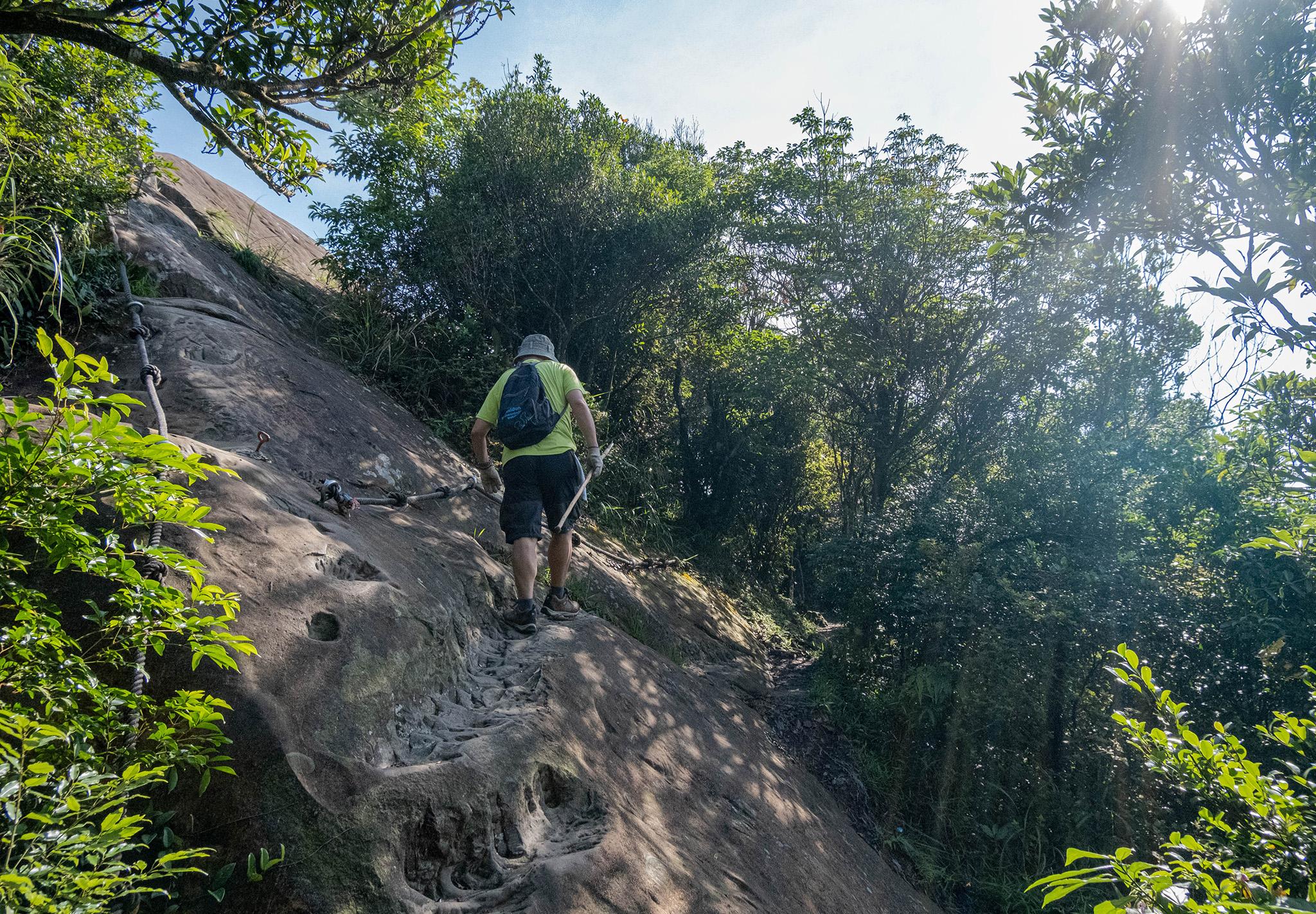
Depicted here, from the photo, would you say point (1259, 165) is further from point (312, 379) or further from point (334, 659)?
point (312, 379)

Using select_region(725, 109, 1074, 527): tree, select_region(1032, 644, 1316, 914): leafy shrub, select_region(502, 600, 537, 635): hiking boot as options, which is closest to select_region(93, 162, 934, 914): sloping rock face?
select_region(502, 600, 537, 635): hiking boot

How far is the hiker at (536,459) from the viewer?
189 inches

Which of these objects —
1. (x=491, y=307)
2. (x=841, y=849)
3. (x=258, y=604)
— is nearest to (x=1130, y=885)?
(x=258, y=604)

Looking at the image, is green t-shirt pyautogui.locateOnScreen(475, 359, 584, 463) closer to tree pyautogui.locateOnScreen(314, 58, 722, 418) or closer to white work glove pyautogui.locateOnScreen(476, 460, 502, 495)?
white work glove pyautogui.locateOnScreen(476, 460, 502, 495)

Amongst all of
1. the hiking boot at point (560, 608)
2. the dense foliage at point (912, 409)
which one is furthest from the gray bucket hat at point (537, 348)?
the dense foliage at point (912, 409)

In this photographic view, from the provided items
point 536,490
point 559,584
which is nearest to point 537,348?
point 536,490

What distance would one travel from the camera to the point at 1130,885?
1.72m

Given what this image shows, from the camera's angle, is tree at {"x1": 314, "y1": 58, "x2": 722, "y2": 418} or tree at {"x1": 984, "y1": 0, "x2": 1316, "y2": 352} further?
tree at {"x1": 314, "y1": 58, "x2": 722, "y2": 418}

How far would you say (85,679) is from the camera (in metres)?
2.12

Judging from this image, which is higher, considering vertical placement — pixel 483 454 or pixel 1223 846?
pixel 1223 846

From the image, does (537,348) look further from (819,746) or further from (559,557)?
(819,746)

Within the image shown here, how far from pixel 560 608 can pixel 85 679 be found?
3327 mm

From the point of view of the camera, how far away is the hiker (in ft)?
15.8

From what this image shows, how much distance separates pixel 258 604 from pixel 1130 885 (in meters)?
3.04
